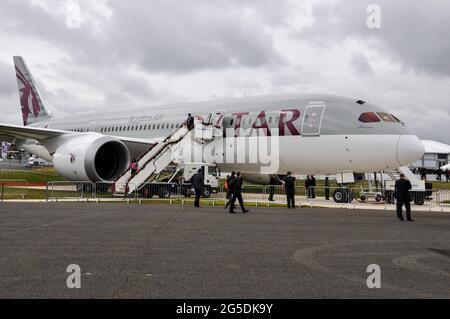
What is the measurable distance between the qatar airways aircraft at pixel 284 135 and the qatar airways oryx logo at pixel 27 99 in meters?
8.22

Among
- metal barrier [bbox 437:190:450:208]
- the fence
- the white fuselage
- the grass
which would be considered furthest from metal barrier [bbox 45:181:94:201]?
metal barrier [bbox 437:190:450:208]

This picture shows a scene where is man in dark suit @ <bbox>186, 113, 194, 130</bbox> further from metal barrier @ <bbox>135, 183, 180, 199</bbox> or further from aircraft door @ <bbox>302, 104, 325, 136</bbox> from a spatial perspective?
aircraft door @ <bbox>302, 104, 325, 136</bbox>

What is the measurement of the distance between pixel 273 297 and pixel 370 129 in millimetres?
13088

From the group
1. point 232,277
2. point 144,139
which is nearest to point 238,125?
point 144,139

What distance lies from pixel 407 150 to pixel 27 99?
2682 centimetres

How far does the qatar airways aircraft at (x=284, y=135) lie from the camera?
17.0 m

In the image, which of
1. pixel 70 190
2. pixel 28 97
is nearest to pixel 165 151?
pixel 70 190

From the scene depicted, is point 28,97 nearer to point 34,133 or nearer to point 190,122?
point 34,133

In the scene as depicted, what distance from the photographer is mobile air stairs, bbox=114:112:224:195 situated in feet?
68.7

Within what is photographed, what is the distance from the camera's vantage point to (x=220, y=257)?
748 centimetres

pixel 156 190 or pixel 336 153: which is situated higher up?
pixel 336 153

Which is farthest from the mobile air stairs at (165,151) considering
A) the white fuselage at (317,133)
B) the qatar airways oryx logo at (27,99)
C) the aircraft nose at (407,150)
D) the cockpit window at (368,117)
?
the qatar airways oryx logo at (27,99)

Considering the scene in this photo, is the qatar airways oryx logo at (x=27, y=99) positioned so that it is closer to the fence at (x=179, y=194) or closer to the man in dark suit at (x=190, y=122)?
the fence at (x=179, y=194)
